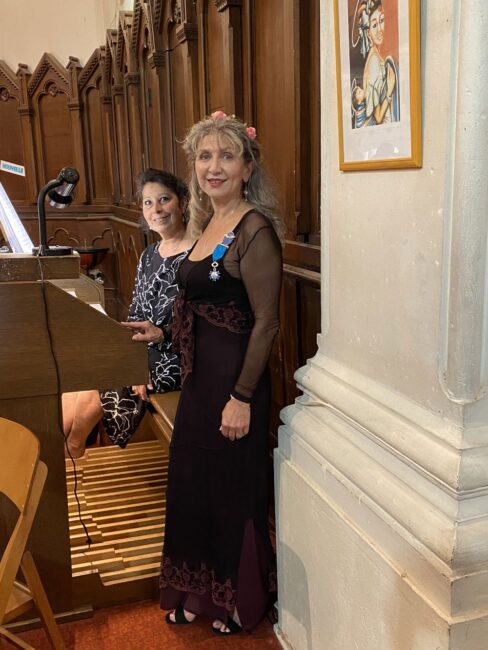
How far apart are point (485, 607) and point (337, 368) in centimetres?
74

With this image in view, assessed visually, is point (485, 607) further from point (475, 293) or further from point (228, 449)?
point (228, 449)

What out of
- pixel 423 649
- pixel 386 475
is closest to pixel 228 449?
pixel 386 475

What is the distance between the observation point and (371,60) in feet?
4.96

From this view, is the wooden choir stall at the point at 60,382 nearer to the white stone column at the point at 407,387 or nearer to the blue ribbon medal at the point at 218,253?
the blue ribbon medal at the point at 218,253

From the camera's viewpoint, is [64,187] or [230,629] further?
[64,187]

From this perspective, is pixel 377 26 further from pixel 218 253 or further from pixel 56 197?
pixel 56 197

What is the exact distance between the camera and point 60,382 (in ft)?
7.23

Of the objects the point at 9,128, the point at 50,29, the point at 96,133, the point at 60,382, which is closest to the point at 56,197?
the point at 60,382

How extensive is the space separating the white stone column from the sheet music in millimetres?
1715

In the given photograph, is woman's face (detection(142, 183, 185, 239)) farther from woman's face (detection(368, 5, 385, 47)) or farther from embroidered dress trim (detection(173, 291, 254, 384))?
woman's face (detection(368, 5, 385, 47))

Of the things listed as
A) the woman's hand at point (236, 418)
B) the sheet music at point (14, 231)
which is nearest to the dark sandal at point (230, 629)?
the woman's hand at point (236, 418)

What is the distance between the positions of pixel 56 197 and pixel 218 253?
90 cm

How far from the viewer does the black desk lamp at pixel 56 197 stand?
228cm

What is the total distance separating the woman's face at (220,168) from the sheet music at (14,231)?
1.16 meters
